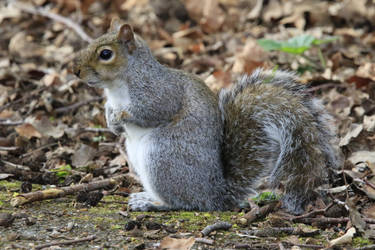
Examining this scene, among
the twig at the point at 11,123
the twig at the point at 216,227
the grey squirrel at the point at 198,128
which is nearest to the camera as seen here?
the twig at the point at 216,227

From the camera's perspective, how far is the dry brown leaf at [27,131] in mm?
3676

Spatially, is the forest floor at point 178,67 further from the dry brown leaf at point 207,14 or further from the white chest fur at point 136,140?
the white chest fur at point 136,140

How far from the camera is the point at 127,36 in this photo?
Result: 2.81m

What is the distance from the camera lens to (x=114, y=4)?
6.38 metres

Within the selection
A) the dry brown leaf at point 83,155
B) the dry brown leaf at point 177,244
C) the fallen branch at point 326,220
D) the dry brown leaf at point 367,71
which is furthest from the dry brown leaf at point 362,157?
the dry brown leaf at point 83,155

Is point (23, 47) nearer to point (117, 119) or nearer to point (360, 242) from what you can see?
point (117, 119)

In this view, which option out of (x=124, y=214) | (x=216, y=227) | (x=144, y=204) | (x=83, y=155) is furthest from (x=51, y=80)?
(x=216, y=227)

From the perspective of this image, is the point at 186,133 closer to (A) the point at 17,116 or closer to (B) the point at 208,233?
(B) the point at 208,233

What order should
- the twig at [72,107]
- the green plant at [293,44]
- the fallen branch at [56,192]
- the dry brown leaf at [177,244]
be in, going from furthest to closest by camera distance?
the twig at [72,107] < the green plant at [293,44] < the fallen branch at [56,192] < the dry brown leaf at [177,244]

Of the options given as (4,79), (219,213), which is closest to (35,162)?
(219,213)

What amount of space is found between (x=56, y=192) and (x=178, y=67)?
206 cm

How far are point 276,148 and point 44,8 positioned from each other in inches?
176

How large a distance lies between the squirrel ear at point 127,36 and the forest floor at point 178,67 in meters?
0.77

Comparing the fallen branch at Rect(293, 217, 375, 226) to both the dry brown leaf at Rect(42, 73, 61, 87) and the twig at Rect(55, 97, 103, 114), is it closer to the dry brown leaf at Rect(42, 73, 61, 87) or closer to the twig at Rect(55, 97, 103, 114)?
the twig at Rect(55, 97, 103, 114)
